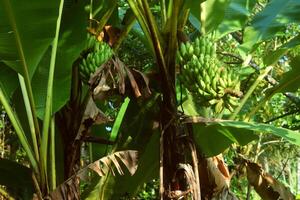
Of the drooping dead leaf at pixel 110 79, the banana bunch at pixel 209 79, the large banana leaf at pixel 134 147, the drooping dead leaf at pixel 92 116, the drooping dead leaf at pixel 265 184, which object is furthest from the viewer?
the large banana leaf at pixel 134 147

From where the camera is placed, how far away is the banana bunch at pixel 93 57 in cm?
167

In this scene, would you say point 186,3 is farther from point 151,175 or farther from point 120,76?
point 151,175

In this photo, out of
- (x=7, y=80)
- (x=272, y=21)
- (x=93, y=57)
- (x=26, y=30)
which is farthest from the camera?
(x=272, y=21)

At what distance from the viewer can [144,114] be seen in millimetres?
2086

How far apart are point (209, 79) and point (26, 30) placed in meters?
0.59

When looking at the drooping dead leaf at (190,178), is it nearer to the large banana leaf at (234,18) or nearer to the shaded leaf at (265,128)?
the shaded leaf at (265,128)

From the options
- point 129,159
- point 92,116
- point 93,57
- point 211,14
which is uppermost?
point 211,14

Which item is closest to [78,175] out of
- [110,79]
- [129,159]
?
[129,159]

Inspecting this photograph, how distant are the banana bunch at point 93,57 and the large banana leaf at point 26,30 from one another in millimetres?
213

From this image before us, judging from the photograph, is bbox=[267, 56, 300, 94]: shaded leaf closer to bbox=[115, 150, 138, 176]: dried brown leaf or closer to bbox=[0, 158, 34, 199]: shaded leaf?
bbox=[115, 150, 138, 176]: dried brown leaf

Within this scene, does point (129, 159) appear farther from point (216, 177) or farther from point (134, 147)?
point (134, 147)

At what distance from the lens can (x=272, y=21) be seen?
1929 mm

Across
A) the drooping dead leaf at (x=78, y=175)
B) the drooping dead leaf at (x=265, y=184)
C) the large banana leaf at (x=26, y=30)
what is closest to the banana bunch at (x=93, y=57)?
the large banana leaf at (x=26, y=30)

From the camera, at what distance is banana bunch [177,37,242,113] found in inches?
54.7
